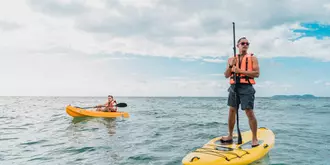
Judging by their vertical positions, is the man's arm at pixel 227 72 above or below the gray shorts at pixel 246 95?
above

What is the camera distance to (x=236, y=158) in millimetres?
5711

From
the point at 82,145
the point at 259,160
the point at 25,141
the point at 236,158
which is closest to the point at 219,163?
the point at 236,158

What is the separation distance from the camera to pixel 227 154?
580 centimetres

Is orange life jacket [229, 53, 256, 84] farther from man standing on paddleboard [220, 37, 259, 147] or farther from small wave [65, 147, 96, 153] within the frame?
small wave [65, 147, 96, 153]

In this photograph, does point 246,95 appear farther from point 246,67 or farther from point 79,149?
point 79,149

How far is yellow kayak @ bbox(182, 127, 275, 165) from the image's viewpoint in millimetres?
5492

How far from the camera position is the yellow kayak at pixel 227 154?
549 centimetres

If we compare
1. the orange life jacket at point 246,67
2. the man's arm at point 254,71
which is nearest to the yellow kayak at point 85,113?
the orange life jacket at point 246,67

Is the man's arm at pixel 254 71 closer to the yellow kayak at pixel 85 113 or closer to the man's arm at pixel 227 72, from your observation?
the man's arm at pixel 227 72

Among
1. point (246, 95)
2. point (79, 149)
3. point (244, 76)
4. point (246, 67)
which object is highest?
point (246, 67)

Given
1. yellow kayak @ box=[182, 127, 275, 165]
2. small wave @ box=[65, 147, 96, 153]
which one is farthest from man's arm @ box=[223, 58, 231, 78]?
small wave @ box=[65, 147, 96, 153]

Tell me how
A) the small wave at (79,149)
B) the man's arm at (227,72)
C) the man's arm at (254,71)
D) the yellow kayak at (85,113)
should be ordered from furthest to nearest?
the yellow kayak at (85,113) → the small wave at (79,149) → the man's arm at (227,72) → the man's arm at (254,71)

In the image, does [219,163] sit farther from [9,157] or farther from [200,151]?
[9,157]

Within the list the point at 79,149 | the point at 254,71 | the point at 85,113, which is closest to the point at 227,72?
the point at 254,71
